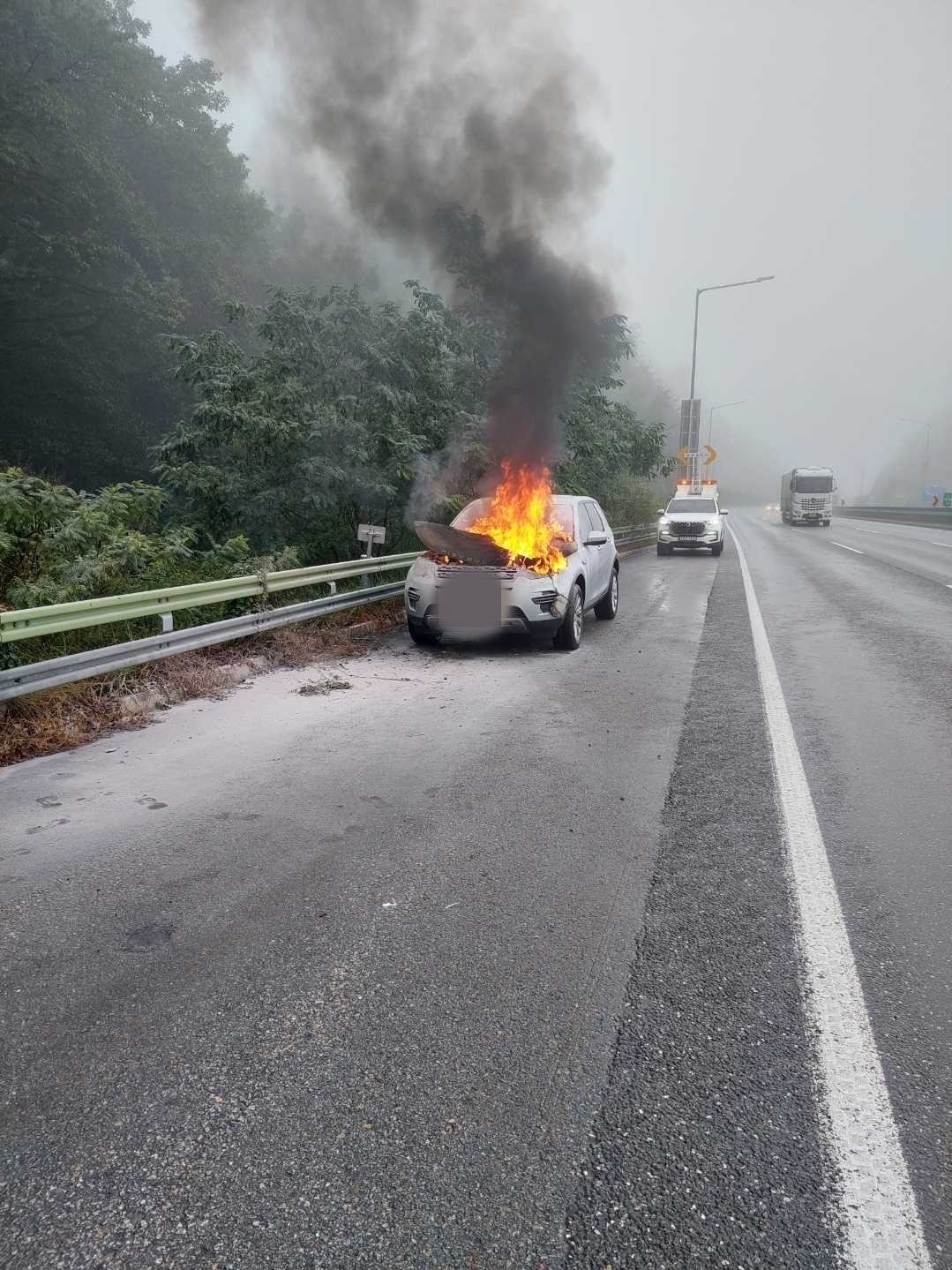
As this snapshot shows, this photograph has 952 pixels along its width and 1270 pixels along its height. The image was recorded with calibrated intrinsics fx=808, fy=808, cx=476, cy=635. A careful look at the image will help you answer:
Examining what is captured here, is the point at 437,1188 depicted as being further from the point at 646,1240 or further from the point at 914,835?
the point at 914,835

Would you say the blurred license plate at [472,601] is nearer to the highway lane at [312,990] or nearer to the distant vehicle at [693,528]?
the highway lane at [312,990]

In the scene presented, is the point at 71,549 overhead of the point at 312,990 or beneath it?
overhead

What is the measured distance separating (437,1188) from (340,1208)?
8.6 inches

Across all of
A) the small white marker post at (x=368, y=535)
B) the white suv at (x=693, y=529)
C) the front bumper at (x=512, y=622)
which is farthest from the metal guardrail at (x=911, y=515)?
the front bumper at (x=512, y=622)

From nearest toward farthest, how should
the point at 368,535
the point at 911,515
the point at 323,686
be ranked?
1. the point at 323,686
2. the point at 368,535
3. the point at 911,515

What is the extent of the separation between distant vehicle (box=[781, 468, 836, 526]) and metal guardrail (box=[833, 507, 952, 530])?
5.47 meters

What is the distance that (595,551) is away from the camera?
32.5 feet

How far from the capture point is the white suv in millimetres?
22234

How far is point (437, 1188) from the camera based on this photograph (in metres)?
1.84

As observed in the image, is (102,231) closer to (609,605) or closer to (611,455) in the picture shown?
(611,455)

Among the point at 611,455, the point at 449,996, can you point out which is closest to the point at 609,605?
the point at 611,455

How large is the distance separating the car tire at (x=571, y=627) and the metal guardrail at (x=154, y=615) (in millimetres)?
2480

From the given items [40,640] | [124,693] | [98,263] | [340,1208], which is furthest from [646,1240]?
[98,263]

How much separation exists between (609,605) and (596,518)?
1182 mm
